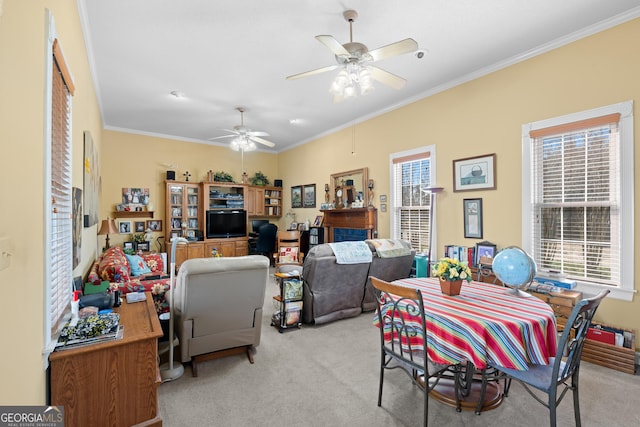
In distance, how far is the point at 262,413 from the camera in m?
2.13

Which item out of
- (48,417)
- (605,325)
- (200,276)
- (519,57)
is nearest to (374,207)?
(519,57)

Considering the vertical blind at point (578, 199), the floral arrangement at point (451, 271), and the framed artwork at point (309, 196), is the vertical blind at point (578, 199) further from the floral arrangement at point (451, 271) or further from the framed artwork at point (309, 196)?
the framed artwork at point (309, 196)

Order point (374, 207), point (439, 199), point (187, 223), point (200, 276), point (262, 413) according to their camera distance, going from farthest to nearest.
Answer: point (187, 223)
point (374, 207)
point (439, 199)
point (200, 276)
point (262, 413)

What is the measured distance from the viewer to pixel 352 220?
5910mm

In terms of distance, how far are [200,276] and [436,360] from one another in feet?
5.83

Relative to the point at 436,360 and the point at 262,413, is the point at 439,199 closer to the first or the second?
the point at 436,360

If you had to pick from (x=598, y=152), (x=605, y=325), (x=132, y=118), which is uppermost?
(x=132, y=118)

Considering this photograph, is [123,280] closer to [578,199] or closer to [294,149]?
[578,199]

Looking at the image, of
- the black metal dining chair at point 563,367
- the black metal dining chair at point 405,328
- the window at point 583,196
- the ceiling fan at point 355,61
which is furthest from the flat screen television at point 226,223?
the black metal dining chair at point 563,367

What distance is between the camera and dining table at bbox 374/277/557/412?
175cm

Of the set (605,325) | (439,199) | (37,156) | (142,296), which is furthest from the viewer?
(439,199)

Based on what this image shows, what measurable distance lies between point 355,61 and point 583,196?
2.73m

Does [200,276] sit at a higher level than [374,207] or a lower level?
lower

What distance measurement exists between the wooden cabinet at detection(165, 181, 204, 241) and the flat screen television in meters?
0.23
